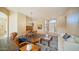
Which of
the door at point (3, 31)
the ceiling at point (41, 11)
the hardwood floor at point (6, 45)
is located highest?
the ceiling at point (41, 11)

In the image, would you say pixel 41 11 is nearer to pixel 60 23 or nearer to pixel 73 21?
pixel 60 23

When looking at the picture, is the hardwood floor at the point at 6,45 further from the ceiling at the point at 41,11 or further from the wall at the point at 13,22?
the ceiling at the point at 41,11

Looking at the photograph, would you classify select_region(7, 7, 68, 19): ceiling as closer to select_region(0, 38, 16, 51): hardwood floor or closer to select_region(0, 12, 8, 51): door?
select_region(0, 12, 8, 51): door

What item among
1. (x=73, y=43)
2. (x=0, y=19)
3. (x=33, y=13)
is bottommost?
(x=73, y=43)

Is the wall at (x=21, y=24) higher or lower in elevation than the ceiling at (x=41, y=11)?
lower

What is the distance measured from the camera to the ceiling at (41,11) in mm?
1746

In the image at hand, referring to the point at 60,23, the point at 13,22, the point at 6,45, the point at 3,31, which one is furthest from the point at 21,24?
the point at 60,23

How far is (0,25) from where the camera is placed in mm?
1736

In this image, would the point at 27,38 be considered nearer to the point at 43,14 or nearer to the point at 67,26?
the point at 43,14

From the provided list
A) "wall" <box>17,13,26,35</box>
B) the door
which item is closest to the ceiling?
"wall" <box>17,13,26,35</box>

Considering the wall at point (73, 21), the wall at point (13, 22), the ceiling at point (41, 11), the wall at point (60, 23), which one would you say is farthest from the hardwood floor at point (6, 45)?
the wall at point (73, 21)

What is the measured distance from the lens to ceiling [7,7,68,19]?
1.75 meters
